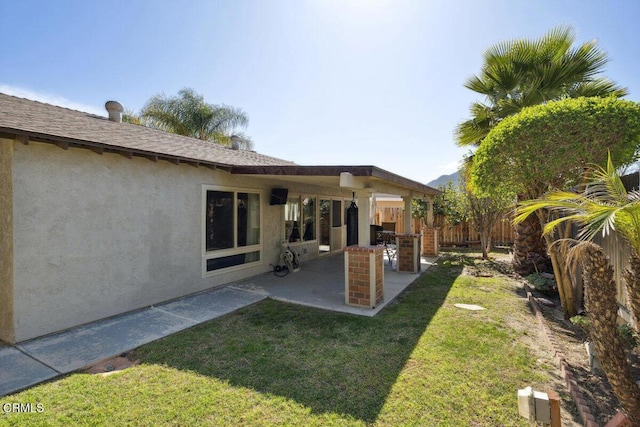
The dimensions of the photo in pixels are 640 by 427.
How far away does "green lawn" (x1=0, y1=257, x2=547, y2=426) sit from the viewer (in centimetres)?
318

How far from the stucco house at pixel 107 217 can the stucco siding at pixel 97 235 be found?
0.02 m

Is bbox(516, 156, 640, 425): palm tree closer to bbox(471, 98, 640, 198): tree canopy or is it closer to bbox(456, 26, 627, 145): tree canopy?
bbox(471, 98, 640, 198): tree canopy

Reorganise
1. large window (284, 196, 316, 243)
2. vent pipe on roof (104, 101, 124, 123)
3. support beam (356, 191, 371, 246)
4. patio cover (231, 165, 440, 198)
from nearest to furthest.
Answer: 1. patio cover (231, 165, 440, 198)
2. support beam (356, 191, 371, 246)
3. vent pipe on roof (104, 101, 124, 123)
4. large window (284, 196, 316, 243)

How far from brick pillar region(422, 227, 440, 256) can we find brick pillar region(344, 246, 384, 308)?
7.83 metres

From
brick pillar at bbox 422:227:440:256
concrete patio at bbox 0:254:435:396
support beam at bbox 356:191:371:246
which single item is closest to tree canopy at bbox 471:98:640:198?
support beam at bbox 356:191:371:246

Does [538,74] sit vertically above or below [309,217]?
above

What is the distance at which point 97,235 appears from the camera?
5688 mm

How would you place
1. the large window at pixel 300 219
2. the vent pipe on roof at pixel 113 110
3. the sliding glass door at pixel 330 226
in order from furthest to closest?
the sliding glass door at pixel 330 226 < the large window at pixel 300 219 < the vent pipe on roof at pixel 113 110

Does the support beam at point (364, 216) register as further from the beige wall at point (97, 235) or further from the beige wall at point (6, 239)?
the beige wall at point (6, 239)

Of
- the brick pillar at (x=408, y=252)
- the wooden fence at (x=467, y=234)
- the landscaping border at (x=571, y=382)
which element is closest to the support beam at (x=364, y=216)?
the landscaping border at (x=571, y=382)

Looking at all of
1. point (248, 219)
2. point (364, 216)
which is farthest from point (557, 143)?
point (248, 219)

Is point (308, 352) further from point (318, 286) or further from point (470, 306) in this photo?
point (470, 306)

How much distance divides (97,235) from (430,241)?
1254 centimetres

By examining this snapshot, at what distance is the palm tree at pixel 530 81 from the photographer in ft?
26.2
